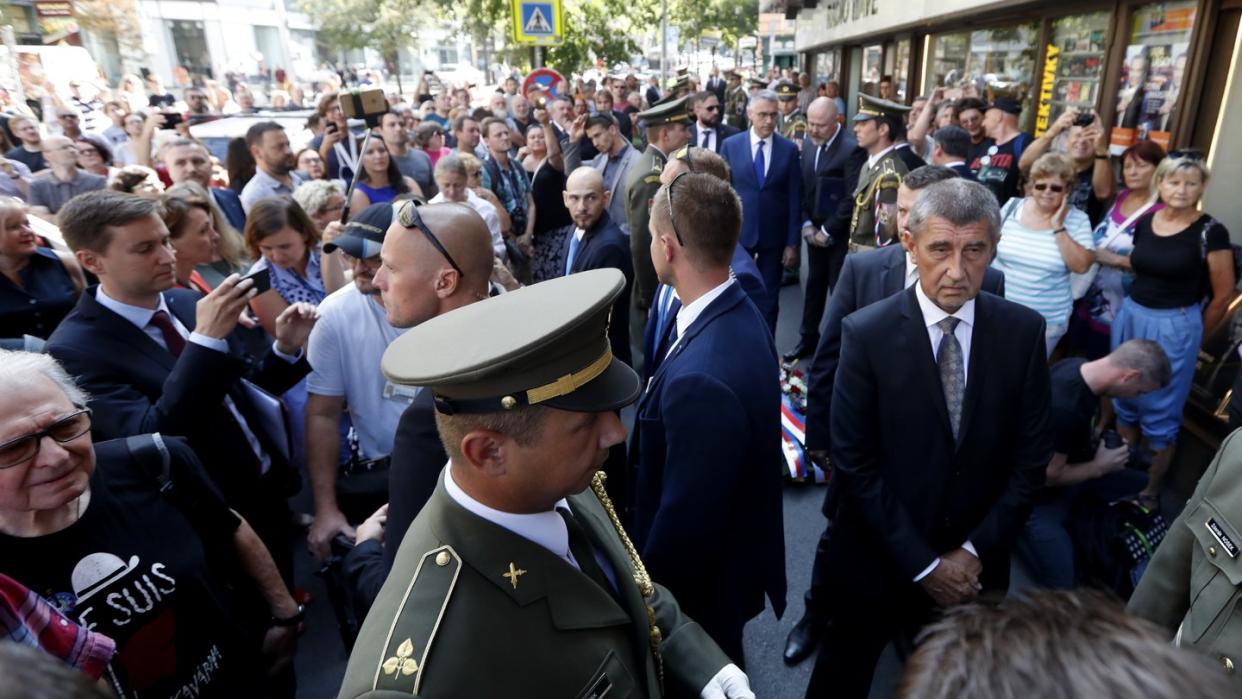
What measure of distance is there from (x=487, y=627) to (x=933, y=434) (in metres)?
1.66

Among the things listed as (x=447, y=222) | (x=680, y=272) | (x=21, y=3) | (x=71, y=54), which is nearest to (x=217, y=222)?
(x=447, y=222)

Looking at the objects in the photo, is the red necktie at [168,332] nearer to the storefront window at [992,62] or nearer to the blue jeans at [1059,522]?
the blue jeans at [1059,522]

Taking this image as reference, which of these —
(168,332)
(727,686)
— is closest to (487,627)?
(727,686)

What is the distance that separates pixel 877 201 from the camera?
4.82 meters

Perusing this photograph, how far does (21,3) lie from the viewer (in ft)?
85.4

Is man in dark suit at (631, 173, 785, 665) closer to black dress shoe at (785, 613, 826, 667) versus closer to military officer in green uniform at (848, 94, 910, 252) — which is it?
black dress shoe at (785, 613, 826, 667)

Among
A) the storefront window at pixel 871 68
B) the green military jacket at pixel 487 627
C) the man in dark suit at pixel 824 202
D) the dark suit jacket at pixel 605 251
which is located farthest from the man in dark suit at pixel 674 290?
the storefront window at pixel 871 68

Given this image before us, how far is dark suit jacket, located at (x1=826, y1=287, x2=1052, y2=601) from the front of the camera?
90.7 inches

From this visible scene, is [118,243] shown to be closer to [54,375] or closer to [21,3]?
[54,375]

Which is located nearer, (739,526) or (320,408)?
(739,526)

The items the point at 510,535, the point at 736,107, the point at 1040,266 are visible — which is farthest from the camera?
the point at 736,107

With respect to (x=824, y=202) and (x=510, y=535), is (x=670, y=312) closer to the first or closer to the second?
(x=510, y=535)

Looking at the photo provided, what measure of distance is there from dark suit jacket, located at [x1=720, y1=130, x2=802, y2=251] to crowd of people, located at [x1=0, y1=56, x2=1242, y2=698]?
1377 millimetres

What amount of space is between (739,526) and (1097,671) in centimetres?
157
